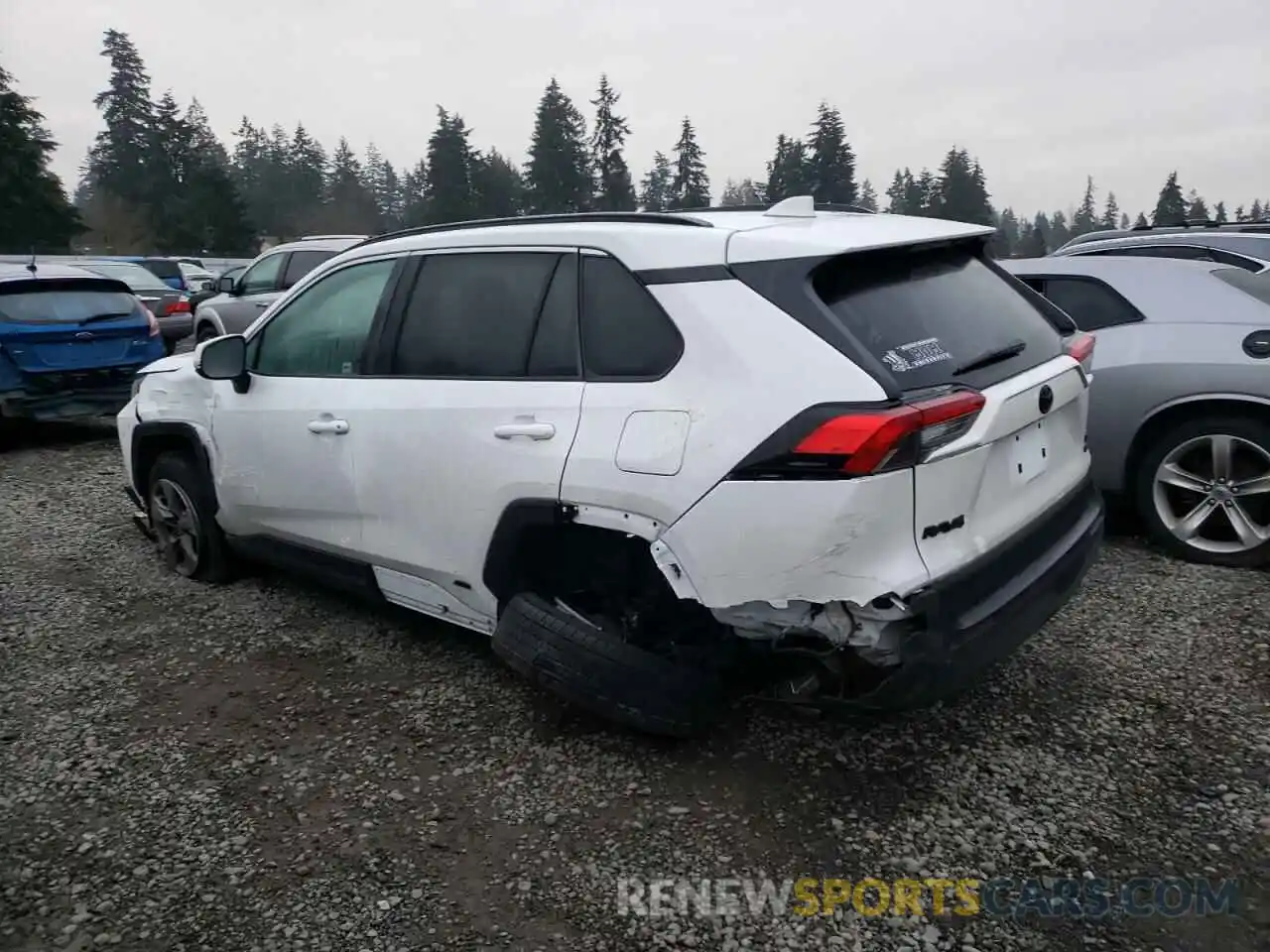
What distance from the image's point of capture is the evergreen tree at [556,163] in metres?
55.8

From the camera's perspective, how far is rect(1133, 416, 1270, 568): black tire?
15.1ft

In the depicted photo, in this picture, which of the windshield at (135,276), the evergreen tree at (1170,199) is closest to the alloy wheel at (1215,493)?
the windshield at (135,276)

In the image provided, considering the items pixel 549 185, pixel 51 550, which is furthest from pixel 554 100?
pixel 51 550

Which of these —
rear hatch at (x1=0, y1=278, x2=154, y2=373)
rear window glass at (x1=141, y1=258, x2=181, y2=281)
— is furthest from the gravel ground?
rear window glass at (x1=141, y1=258, x2=181, y2=281)

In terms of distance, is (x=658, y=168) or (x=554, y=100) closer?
(x=554, y=100)

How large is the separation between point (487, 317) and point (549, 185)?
5508 cm

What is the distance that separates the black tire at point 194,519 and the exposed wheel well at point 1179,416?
15.1 feet

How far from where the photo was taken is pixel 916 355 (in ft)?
9.09

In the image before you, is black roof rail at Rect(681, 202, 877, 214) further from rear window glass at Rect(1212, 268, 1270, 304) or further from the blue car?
the blue car

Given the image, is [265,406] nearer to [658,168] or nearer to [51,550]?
[51,550]

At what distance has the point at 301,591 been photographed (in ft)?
15.8

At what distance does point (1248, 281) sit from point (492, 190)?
55.8m

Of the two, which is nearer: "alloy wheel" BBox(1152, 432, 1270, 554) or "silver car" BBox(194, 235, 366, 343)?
"alloy wheel" BBox(1152, 432, 1270, 554)

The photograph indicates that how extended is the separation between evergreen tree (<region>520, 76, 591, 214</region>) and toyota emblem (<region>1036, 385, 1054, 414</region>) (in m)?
53.5
